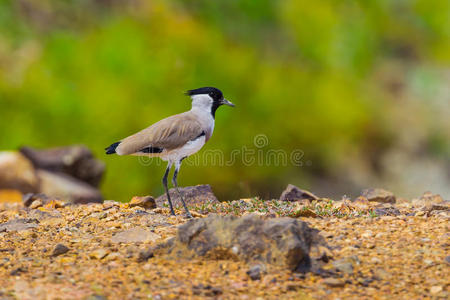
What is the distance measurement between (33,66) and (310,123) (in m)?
5.51

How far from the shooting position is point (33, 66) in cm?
1174

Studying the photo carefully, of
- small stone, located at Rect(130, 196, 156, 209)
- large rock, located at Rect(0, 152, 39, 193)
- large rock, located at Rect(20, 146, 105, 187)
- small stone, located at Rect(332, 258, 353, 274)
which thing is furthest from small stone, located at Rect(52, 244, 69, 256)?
large rock, located at Rect(20, 146, 105, 187)

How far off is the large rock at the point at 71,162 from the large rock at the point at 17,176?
0.79 feet

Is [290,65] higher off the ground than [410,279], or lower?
higher

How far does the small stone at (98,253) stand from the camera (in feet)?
15.2

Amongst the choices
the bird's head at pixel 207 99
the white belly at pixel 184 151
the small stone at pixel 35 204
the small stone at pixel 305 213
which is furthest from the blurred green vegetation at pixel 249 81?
the small stone at pixel 305 213

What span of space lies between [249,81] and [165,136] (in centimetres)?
520

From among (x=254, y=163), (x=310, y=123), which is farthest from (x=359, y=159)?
(x=254, y=163)

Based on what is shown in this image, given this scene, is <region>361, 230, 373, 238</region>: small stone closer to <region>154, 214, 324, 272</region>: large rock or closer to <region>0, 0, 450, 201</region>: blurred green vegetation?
<region>154, 214, 324, 272</region>: large rock

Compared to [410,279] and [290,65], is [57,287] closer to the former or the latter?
[410,279]

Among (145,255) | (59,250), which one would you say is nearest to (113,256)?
(145,255)

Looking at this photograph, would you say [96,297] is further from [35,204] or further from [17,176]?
[17,176]

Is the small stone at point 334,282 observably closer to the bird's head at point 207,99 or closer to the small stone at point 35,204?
the bird's head at point 207,99

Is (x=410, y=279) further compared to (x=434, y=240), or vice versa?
(x=434, y=240)
